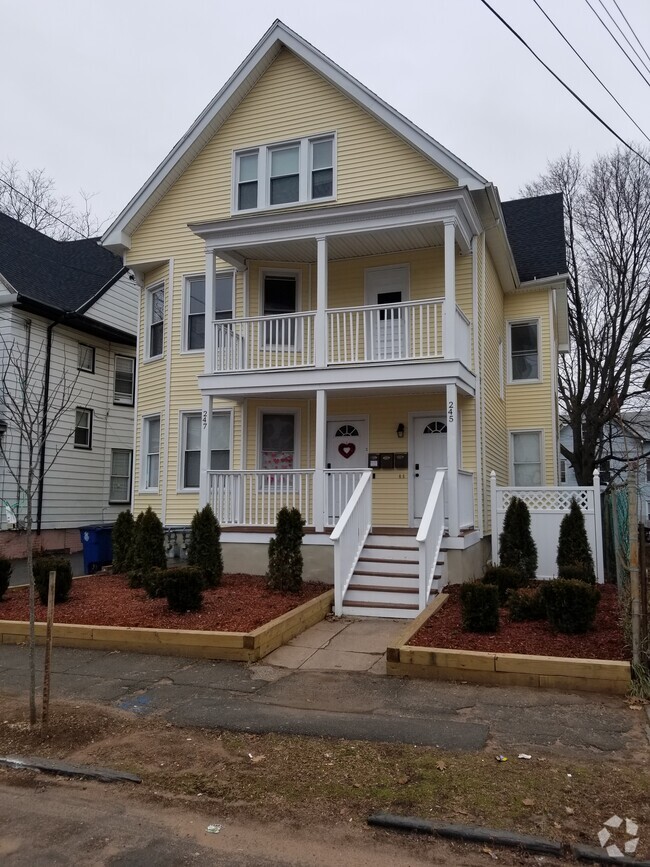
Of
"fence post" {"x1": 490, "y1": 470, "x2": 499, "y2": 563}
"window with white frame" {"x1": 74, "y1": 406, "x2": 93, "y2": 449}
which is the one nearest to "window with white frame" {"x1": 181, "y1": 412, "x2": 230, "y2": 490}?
"window with white frame" {"x1": 74, "y1": 406, "x2": 93, "y2": 449}

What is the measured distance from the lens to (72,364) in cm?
1872

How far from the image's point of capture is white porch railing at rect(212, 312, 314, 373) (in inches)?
512

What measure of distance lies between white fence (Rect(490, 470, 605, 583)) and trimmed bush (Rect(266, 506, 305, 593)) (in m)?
4.69

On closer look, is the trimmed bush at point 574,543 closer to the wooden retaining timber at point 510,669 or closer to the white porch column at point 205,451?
the wooden retaining timber at point 510,669

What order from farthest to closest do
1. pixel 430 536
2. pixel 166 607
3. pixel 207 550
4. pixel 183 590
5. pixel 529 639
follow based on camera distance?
pixel 207 550 → pixel 430 536 → pixel 166 607 → pixel 183 590 → pixel 529 639

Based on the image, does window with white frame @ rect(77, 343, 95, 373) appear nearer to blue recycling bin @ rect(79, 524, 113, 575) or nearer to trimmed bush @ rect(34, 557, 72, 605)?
blue recycling bin @ rect(79, 524, 113, 575)

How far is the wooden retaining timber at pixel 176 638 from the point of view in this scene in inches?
298

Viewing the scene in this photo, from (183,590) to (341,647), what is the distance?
2204mm

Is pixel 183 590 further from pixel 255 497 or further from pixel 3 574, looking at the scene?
pixel 255 497

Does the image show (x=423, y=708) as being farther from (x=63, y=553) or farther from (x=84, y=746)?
(x=63, y=553)

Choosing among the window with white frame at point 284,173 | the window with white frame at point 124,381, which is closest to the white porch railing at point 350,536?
the window with white frame at point 284,173

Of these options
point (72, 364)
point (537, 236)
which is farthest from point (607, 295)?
point (72, 364)

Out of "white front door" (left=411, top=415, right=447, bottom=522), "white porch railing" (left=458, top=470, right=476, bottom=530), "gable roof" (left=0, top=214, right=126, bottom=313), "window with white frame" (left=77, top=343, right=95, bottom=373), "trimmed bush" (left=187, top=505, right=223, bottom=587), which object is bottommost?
"trimmed bush" (left=187, top=505, right=223, bottom=587)

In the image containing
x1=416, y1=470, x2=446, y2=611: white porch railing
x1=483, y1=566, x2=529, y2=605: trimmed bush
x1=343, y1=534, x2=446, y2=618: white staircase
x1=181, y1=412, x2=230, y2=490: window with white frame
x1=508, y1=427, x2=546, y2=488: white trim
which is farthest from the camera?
x1=508, y1=427, x2=546, y2=488: white trim
